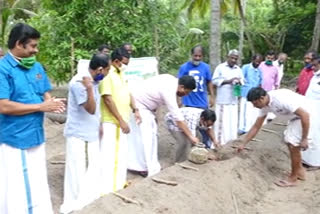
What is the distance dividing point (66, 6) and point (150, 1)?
6.05 ft

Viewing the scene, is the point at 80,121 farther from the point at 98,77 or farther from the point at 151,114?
the point at 151,114

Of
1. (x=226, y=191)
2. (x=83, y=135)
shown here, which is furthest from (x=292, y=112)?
(x=83, y=135)

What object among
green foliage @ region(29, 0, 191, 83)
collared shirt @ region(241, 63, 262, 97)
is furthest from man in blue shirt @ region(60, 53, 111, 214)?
green foliage @ region(29, 0, 191, 83)

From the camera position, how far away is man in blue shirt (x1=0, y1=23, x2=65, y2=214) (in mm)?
3664

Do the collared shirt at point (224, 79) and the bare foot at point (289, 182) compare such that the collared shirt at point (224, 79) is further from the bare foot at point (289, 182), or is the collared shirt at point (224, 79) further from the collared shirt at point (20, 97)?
the collared shirt at point (20, 97)

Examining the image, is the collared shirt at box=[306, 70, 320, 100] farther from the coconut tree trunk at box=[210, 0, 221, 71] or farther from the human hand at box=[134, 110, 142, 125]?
the coconut tree trunk at box=[210, 0, 221, 71]

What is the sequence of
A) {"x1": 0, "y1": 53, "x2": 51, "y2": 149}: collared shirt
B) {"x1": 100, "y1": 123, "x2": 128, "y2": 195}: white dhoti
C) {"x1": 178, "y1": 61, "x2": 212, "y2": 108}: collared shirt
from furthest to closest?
{"x1": 178, "y1": 61, "x2": 212, "y2": 108}: collared shirt
{"x1": 100, "y1": 123, "x2": 128, "y2": 195}: white dhoti
{"x1": 0, "y1": 53, "x2": 51, "y2": 149}: collared shirt

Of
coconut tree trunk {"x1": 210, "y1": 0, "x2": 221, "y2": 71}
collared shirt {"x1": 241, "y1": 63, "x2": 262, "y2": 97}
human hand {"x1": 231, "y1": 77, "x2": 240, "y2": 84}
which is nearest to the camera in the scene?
human hand {"x1": 231, "y1": 77, "x2": 240, "y2": 84}

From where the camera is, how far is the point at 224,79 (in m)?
8.01

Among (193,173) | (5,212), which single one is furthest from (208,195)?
(5,212)

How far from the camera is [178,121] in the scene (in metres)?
5.92

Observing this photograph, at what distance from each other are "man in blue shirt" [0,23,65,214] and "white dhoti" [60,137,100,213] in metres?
1.11

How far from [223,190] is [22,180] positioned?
2853 millimetres

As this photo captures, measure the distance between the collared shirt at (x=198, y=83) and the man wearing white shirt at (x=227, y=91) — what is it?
1.24 feet
